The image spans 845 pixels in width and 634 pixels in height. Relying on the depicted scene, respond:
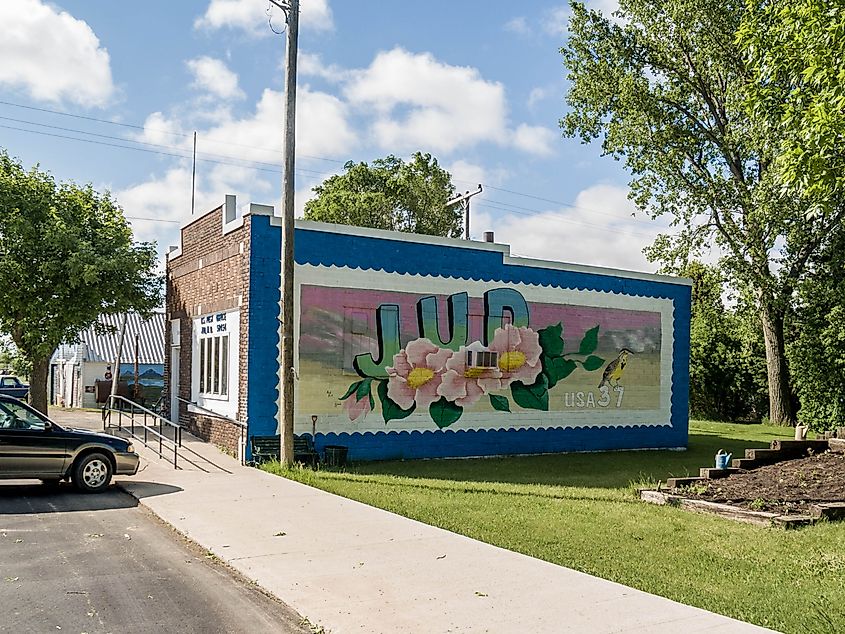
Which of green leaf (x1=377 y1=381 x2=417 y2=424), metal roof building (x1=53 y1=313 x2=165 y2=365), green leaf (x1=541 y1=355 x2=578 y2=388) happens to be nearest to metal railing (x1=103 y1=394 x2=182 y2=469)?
green leaf (x1=377 y1=381 x2=417 y2=424)

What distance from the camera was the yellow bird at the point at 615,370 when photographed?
69.0ft

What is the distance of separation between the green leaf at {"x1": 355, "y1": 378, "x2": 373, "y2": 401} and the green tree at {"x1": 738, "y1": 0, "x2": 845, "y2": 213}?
28.7ft

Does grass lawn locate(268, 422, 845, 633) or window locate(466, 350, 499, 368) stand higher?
window locate(466, 350, 499, 368)

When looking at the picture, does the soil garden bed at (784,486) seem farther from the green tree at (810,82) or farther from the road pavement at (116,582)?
the road pavement at (116,582)

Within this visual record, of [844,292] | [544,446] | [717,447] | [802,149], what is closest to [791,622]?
[802,149]

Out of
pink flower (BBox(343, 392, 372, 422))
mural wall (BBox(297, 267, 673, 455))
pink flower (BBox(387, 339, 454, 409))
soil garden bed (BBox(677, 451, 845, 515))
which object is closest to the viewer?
soil garden bed (BBox(677, 451, 845, 515))

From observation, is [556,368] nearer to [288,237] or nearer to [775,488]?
[288,237]

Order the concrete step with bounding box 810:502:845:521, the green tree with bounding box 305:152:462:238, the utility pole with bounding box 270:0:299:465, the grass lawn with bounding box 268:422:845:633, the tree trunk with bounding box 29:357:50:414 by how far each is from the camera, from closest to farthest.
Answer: the grass lawn with bounding box 268:422:845:633
the concrete step with bounding box 810:502:845:521
the utility pole with bounding box 270:0:299:465
the tree trunk with bounding box 29:357:50:414
the green tree with bounding box 305:152:462:238

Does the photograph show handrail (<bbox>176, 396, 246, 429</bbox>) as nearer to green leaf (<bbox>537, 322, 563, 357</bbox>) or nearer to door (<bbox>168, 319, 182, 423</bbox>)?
door (<bbox>168, 319, 182, 423</bbox>)

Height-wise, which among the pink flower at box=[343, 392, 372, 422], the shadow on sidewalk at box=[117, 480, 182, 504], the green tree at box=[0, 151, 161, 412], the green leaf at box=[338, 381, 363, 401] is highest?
the green tree at box=[0, 151, 161, 412]

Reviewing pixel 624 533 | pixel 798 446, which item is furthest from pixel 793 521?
pixel 798 446

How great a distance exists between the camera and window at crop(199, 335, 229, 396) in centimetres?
1772

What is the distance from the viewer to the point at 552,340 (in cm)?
1995

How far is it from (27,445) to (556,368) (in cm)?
1200
